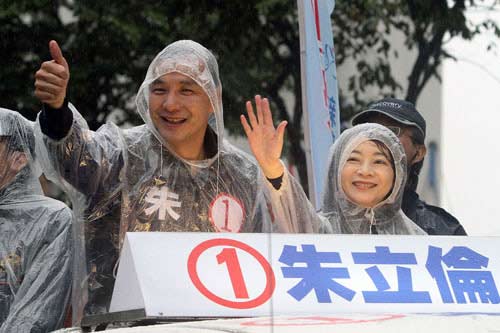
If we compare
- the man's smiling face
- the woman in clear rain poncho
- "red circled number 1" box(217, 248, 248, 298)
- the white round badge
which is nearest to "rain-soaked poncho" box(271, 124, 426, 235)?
the woman in clear rain poncho

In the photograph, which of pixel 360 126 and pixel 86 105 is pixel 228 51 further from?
pixel 360 126

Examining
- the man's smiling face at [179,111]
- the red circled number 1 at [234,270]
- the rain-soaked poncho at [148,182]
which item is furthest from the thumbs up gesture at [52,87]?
the red circled number 1 at [234,270]

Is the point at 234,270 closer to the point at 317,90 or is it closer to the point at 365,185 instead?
the point at 365,185

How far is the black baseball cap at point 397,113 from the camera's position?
5547 millimetres

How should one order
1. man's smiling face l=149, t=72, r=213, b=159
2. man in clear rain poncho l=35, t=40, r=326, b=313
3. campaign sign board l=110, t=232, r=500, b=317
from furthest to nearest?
1. man's smiling face l=149, t=72, r=213, b=159
2. man in clear rain poncho l=35, t=40, r=326, b=313
3. campaign sign board l=110, t=232, r=500, b=317

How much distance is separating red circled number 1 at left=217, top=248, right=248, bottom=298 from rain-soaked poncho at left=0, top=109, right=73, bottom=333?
1.36 meters

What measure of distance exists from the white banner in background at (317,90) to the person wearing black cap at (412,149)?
56 centimetres

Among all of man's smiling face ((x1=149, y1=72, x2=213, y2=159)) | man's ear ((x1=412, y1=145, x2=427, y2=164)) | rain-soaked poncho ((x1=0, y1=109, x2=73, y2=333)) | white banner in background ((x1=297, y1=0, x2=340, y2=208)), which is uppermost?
white banner in background ((x1=297, y1=0, x2=340, y2=208))

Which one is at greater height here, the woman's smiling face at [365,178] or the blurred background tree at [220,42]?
the blurred background tree at [220,42]

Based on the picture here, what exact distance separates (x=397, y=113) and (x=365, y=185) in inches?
32.1

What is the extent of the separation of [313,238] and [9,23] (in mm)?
7449

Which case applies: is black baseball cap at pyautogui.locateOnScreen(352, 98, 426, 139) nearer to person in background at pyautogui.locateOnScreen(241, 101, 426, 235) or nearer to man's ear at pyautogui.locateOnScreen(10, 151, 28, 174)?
person in background at pyautogui.locateOnScreen(241, 101, 426, 235)

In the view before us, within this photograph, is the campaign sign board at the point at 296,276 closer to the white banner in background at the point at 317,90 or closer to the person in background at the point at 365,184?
the person in background at the point at 365,184

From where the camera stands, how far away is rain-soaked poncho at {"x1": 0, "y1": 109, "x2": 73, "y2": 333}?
181 inches
